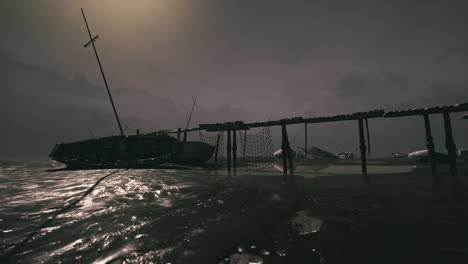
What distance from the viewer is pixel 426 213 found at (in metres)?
4.11

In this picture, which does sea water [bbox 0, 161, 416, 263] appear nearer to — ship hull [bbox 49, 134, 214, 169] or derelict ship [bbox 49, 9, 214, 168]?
derelict ship [bbox 49, 9, 214, 168]

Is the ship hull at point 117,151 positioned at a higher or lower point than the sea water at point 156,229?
higher

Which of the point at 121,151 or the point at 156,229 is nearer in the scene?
the point at 156,229

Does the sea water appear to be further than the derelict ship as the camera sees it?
No

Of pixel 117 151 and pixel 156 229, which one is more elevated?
pixel 117 151

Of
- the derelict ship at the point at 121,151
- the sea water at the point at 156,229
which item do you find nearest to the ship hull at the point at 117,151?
the derelict ship at the point at 121,151

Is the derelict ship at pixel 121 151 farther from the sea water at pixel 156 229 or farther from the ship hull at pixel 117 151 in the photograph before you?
the sea water at pixel 156 229

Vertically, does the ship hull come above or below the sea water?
above

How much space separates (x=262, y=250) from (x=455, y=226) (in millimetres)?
3604

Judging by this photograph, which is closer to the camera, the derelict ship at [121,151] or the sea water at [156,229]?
the sea water at [156,229]

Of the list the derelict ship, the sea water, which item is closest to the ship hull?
the derelict ship

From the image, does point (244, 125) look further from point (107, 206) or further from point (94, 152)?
point (94, 152)

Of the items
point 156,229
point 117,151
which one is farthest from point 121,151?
point 156,229

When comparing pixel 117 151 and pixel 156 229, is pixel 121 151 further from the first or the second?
pixel 156 229
